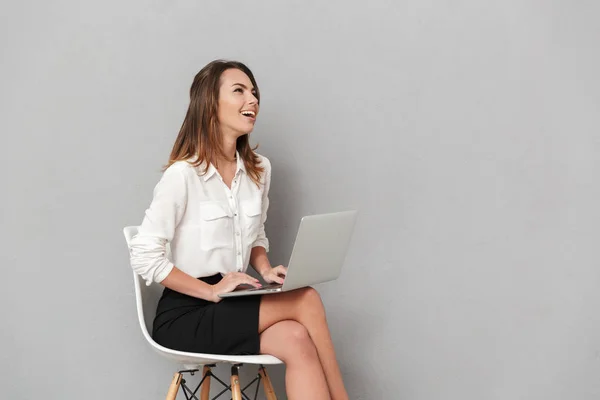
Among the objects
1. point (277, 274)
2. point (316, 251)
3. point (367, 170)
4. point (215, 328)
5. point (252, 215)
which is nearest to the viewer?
point (316, 251)

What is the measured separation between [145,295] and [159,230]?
24 centimetres

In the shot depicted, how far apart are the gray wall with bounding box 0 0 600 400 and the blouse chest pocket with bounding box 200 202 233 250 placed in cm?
54

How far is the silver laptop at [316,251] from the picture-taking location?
170cm

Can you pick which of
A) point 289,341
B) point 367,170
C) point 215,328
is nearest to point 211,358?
point 215,328

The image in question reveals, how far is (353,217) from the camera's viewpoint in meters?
1.87

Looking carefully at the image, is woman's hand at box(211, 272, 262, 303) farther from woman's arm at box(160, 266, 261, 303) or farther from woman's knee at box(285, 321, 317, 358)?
woman's knee at box(285, 321, 317, 358)

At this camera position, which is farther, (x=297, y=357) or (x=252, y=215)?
(x=252, y=215)

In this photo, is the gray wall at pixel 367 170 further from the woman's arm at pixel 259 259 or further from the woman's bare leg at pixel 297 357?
the woman's bare leg at pixel 297 357

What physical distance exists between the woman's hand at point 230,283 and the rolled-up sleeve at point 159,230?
137 millimetres

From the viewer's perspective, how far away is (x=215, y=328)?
187 centimetres

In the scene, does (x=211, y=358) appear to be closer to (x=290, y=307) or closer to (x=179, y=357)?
(x=179, y=357)

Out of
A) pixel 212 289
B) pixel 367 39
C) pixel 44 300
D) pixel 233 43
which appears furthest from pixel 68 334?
pixel 367 39

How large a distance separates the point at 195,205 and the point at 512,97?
1.16 m

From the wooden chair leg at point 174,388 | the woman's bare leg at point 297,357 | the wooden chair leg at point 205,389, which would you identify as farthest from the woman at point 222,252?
the wooden chair leg at point 205,389
